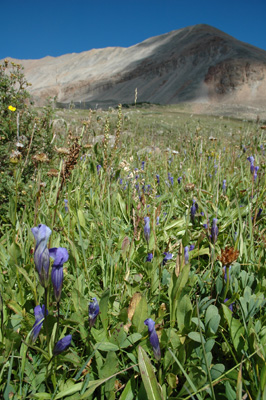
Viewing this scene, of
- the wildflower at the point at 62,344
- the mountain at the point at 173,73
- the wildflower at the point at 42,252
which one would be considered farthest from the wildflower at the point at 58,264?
the mountain at the point at 173,73

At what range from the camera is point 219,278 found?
5.18ft

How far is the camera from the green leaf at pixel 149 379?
1067 mm

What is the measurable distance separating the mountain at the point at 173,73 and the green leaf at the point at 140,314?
136ft

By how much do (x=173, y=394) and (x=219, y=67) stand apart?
5901 centimetres

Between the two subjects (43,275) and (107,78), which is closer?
(43,275)

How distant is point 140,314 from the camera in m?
1.36

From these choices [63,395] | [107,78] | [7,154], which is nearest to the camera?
[63,395]

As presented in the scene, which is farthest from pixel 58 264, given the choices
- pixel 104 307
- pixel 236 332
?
pixel 236 332

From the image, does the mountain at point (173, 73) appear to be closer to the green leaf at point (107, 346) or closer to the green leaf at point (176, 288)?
the green leaf at point (176, 288)

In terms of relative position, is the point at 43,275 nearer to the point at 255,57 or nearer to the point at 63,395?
the point at 63,395

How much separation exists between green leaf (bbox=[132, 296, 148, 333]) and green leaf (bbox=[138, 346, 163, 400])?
10.5 inches

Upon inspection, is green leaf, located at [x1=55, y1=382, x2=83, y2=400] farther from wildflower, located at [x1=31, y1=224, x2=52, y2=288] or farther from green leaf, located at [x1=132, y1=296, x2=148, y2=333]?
wildflower, located at [x1=31, y1=224, x2=52, y2=288]

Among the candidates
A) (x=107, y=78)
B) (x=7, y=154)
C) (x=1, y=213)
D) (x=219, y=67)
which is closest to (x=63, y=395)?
(x=1, y=213)

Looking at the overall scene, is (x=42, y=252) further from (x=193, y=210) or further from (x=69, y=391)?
(x=193, y=210)
